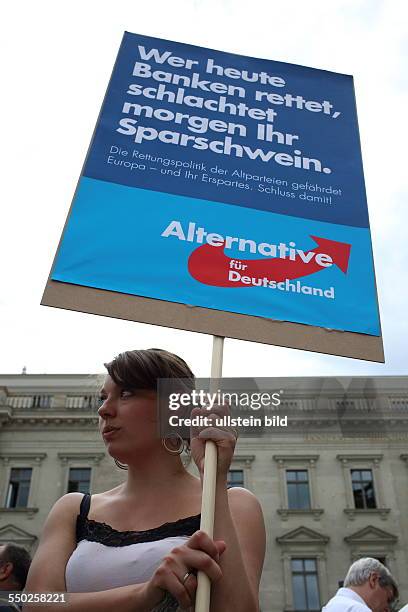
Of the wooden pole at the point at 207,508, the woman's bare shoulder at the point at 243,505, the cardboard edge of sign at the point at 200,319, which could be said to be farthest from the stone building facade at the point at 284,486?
the wooden pole at the point at 207,508

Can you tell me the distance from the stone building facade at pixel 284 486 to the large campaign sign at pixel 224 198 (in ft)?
58.0

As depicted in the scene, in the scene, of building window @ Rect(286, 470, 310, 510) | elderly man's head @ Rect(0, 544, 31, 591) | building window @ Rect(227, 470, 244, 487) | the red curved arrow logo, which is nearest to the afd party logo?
the red curved arrow logo

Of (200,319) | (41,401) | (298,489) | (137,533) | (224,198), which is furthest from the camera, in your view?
(41,401)

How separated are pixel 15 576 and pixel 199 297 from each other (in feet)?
5.65

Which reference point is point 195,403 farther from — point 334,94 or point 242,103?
point 334,94

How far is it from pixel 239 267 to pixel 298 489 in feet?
71.6

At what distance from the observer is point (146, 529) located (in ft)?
5.30

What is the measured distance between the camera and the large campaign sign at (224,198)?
6.43 ft

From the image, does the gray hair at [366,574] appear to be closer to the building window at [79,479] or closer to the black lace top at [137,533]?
the black lace top at [137,533]

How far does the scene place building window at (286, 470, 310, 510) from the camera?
72.3 ft

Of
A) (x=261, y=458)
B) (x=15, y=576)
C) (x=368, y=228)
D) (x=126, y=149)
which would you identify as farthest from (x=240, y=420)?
(x=261, y=458)

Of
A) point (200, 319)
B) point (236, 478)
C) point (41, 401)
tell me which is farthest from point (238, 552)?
point (41, 401)

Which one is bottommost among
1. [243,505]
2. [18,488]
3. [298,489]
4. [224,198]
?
[243,505]

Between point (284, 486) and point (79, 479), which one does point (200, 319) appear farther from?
point (79, 479)
